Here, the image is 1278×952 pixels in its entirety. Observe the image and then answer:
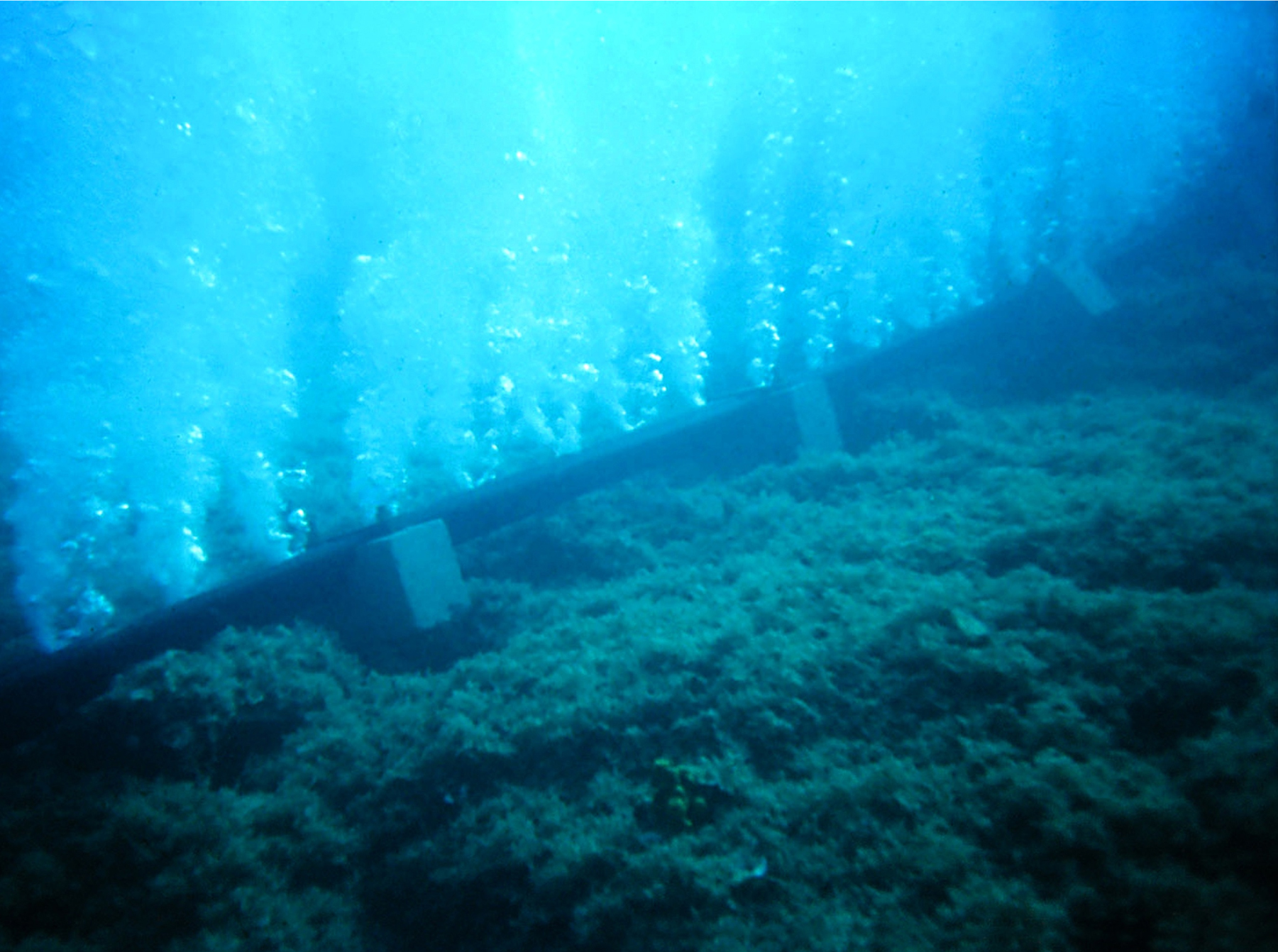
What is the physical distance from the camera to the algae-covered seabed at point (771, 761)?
113 inches

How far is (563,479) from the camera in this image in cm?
899

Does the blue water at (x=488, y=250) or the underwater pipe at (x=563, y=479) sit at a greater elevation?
the blue water at (x=488, y=250)

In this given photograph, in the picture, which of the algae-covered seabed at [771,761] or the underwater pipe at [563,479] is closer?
the algae-covered seabed at [771,761]

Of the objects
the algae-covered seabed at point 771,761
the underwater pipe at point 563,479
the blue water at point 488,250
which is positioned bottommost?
the algae-covered seabed at point 771,761

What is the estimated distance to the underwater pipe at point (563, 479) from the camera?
256 inches

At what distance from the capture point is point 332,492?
9.30 metres

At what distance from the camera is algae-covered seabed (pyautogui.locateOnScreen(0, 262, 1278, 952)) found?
113 inches

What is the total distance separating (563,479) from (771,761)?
18.7 ft

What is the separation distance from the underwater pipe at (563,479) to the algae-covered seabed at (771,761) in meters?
0.89

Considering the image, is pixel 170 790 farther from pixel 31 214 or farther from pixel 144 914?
pixel 31 214

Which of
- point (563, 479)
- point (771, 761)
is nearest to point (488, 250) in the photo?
point (563, 479)

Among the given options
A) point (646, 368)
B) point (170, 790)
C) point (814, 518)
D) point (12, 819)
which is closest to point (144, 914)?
point (170, 790)

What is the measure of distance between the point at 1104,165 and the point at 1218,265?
6.99 meters

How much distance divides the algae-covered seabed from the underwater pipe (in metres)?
0.89
